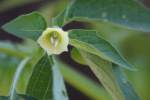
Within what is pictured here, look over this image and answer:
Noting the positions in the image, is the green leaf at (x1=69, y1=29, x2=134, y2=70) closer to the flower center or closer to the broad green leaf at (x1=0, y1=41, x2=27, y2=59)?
the flower center

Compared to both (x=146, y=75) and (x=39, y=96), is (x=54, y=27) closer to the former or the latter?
(x=39, y=96)

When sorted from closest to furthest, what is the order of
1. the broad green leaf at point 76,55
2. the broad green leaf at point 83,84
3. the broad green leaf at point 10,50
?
the broad green leaf at point 76,55, the broad green leaf at point 10,50, the broad green leaf at point 83,84

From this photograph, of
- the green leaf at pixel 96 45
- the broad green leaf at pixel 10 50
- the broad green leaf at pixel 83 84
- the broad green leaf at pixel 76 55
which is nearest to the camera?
the green leaf at pixel 96 45

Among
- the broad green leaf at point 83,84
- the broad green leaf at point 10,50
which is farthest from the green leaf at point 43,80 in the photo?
the broad green leaf at point 83,84

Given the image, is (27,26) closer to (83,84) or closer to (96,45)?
(96,45)

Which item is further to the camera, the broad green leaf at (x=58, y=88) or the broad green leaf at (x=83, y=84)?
the broad green leaf at (x=83, y=84)

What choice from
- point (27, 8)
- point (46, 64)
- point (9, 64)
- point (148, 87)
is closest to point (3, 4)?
point (27, 8)

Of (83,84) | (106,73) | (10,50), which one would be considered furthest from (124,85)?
(83,84)

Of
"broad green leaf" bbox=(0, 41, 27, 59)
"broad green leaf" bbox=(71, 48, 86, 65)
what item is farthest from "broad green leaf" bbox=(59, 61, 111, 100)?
"broad green leaf" bbox=(71, 48, 86, 65)

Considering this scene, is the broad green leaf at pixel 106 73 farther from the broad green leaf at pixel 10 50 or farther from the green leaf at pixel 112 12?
the broad green leaf at pixel 10 50
